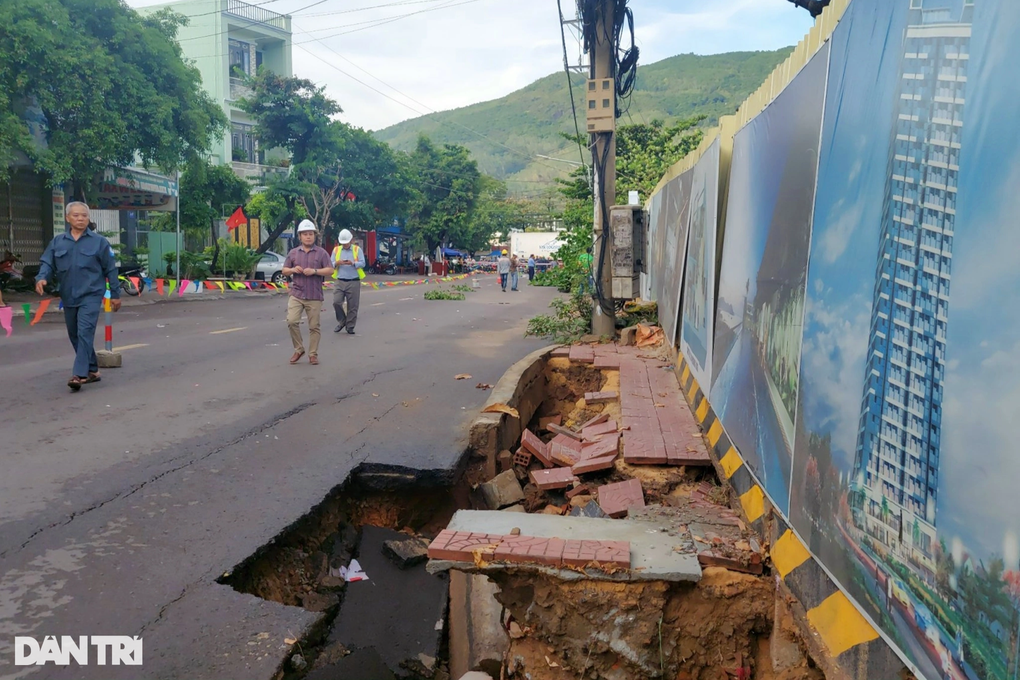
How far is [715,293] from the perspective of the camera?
5.30 metres

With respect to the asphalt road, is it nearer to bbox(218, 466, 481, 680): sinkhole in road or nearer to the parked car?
bbox(218, 466, 481, 680): sinkhole in road

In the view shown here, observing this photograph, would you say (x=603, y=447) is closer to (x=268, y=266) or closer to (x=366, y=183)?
(x=268, y=266)

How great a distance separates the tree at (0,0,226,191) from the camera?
16656 mm

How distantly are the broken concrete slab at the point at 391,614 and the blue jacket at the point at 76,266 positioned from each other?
4581 mm

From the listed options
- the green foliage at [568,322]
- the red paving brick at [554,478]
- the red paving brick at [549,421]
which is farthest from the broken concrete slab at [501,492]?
the green foliage at [568,322]

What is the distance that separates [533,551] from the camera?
339 centimetres

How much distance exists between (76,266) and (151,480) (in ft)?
12.6

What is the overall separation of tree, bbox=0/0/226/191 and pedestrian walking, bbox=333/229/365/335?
325 inches

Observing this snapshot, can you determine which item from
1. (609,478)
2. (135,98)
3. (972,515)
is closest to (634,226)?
(609,478)

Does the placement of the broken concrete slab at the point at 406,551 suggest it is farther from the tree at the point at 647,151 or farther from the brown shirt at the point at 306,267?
the tree at the point at 647,151

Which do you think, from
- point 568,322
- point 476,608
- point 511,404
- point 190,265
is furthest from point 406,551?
point 190,265

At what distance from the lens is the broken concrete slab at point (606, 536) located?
327 centimetres

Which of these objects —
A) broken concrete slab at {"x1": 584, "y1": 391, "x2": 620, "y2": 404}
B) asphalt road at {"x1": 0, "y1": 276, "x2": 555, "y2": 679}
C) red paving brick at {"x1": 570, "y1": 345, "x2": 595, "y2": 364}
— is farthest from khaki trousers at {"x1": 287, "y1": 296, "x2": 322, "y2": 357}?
broken concrete slab at {"x1": 584, "y1": 391, "x2": 620, "y2": 404}

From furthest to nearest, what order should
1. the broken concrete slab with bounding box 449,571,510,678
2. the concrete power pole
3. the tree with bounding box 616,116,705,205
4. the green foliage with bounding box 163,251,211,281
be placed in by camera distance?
the green foliage with bounding box 163,251,211,281
the tree with bounding box 616,116,705,205
the concrete power pole
the broken concrete slab with bounding box 449,571,510,678
